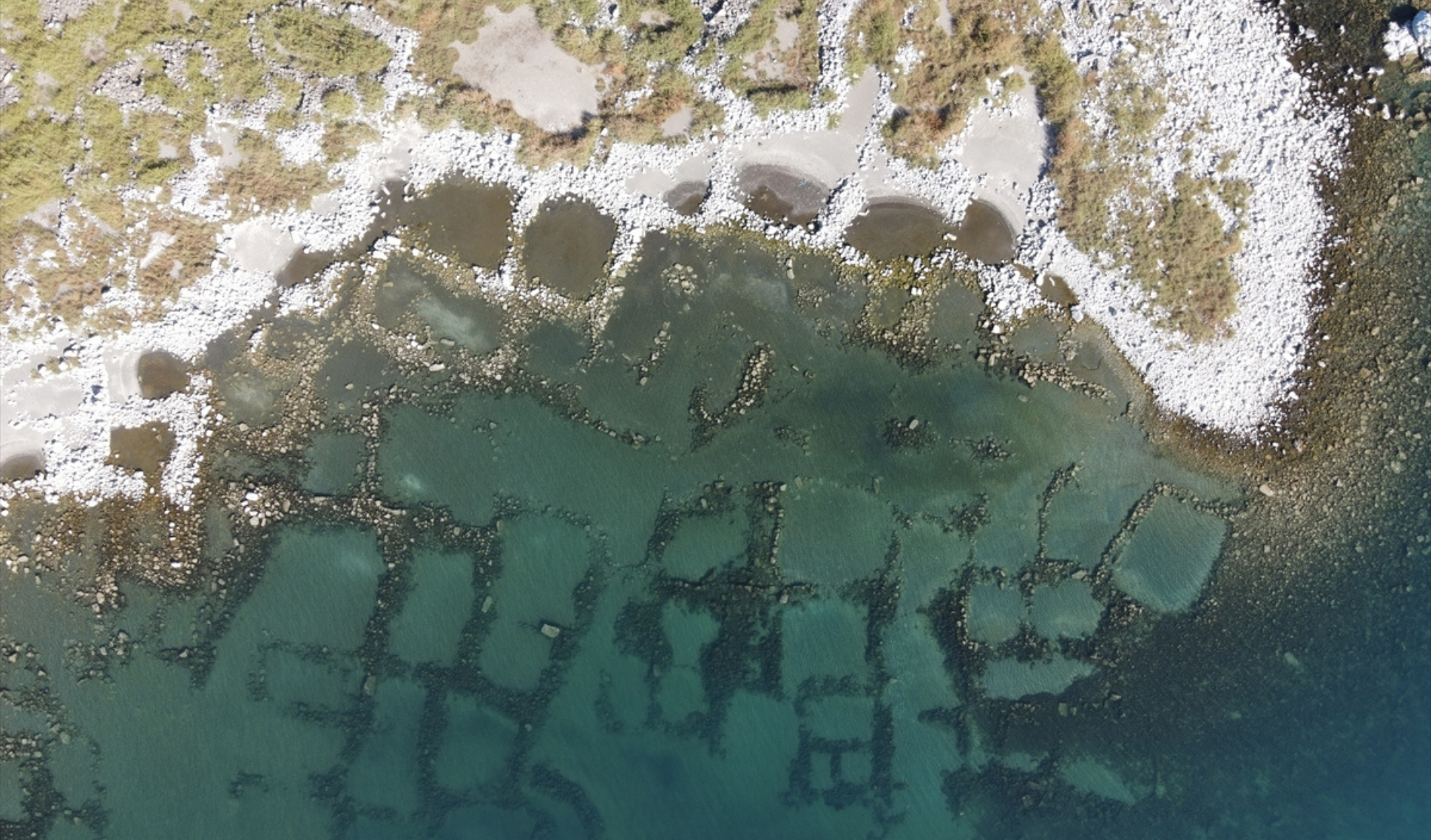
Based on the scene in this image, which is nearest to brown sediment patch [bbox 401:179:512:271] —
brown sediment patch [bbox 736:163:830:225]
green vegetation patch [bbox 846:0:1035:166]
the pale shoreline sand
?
the pale shoreline sand

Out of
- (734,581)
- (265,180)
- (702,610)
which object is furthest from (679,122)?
(702,610)

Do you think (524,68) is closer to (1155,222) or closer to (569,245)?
(569,245)

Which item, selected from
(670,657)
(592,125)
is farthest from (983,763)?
(592,125)

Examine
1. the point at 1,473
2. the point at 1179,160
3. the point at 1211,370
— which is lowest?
the point at 1,473

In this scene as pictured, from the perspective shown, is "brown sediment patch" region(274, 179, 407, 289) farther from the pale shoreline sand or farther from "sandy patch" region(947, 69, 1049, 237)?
"sandy patch" region(947, 69, 1049, 237)

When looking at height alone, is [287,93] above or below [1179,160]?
below

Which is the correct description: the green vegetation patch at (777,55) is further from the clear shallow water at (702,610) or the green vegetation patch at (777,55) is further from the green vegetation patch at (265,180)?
the green vegetation patch at (265,180)

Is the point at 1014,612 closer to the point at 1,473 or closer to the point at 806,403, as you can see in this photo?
the point at 806,403
